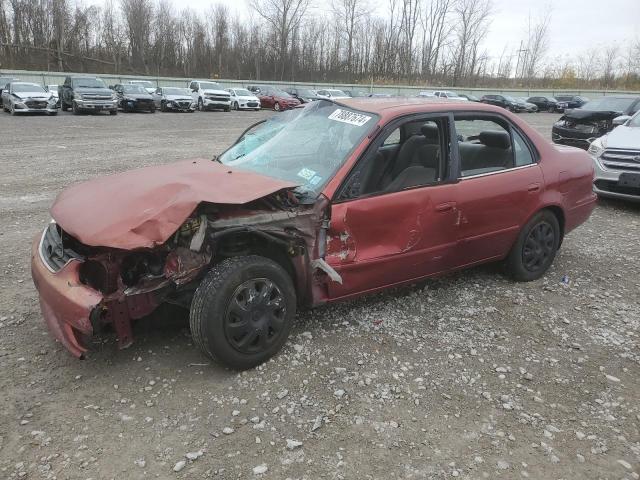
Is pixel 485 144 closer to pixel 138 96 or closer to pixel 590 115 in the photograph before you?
pixel 590 115

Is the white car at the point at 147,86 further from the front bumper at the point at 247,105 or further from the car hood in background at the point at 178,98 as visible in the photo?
the front bumper at the point at 247,105

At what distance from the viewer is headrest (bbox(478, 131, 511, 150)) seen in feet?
14.2

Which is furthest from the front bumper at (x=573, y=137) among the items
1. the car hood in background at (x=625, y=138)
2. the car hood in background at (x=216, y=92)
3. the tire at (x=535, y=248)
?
the car hood in background at (x=216, y=92)

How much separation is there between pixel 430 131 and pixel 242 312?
2186 mm

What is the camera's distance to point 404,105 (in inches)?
150

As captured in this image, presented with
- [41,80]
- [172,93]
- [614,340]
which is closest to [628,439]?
[614,340]

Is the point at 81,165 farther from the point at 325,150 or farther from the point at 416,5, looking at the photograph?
the point at 416,5

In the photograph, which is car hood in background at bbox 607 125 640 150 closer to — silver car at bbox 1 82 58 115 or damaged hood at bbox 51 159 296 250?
damaged hood at bbox 51 159 296 250

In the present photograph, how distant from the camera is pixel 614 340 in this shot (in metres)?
3.69

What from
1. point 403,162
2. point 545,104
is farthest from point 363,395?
point 545,104

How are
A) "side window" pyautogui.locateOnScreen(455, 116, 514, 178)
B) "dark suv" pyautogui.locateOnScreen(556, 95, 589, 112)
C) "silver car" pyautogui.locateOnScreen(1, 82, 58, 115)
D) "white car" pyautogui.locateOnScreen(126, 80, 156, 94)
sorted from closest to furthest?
"side window" pyautogui.locateOnScreen(455, 116, 514, 178), "silver car" pyautogui.locateOnScreen(1, 82, 58, 115), "white car" pyautogui.locateOnScreen(126, 80, 156, 94), "dark suv" pyautogui.locateOnScreen(556, 95, 589, 112)

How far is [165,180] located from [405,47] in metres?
68.1

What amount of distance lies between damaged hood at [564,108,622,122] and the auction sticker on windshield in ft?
42.5

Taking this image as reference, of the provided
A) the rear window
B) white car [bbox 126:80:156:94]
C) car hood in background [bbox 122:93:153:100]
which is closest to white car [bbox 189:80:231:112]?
white car [bbox 126:80:156:94]
